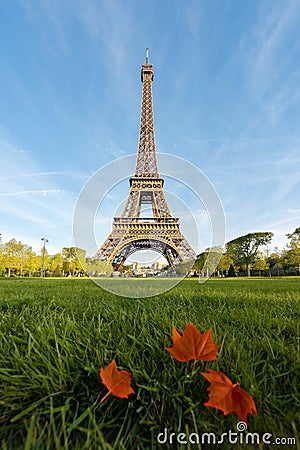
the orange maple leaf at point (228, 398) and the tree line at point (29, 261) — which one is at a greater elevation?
the tree line at point (29, 261)

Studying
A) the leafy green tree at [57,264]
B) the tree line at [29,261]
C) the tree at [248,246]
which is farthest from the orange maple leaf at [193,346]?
the leafy green tree at [57,264]

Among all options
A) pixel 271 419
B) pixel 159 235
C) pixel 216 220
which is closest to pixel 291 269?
pixel 159 235

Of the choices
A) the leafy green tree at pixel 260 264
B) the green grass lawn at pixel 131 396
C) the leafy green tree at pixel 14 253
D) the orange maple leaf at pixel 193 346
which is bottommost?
the green grass lawn at pixel 131 396

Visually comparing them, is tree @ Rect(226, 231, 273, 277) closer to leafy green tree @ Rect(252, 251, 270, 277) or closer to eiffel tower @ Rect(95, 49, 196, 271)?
leafy green tree @ Rect(252, 251, 270, 277)

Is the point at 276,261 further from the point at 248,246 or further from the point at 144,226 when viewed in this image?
the point at 144,226

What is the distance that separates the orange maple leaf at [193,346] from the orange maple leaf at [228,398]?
0.07 m

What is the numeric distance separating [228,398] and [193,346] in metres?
0.16

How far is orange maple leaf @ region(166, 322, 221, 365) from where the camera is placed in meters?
0.71

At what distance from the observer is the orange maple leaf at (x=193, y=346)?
71cm

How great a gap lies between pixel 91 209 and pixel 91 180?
32 cm

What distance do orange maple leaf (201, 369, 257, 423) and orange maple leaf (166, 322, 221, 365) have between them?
0.07 meters

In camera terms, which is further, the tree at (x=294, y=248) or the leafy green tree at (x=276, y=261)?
the leafy green tree at (x=276, y=261)

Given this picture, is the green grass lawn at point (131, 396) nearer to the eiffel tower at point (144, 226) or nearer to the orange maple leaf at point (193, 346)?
the orange maple leaf at point (193, 346)

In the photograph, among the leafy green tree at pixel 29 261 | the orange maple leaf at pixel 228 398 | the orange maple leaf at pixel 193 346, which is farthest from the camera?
the leafy green tree at pixel 29 261
